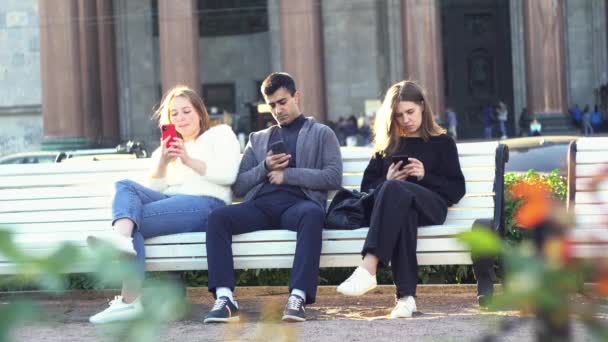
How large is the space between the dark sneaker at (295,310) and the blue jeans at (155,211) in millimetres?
1097

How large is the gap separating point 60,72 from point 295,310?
29.0 meters

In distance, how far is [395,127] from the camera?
7602 millimetres

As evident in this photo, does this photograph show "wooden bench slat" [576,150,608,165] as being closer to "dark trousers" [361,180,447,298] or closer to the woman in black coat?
the woman in black coat

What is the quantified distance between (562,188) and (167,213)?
390 cm

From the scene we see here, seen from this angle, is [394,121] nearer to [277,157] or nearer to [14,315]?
[277,157]

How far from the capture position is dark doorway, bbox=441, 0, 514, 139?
43.5 metres

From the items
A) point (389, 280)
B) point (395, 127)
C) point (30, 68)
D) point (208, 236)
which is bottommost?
point (389, 280)

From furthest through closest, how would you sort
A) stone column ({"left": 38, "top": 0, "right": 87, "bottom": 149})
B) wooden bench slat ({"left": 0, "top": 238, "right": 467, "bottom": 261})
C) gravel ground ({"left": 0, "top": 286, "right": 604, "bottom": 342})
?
stone column ({"left": 38, "top": 0, "right": 87, "bottom": 149}) → wooden bench slat ({"left": 0, "top": 238, "right": 467, "bottom": 261}) → gravel ground ({"left": 0, "top": 286, "right": 604, "bottom": 342})

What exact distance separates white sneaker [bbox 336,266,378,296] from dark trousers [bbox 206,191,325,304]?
0.73 feet

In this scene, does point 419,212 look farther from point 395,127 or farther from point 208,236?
point 208,236

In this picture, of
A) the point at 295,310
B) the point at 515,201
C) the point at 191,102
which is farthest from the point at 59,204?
the point at 515,201

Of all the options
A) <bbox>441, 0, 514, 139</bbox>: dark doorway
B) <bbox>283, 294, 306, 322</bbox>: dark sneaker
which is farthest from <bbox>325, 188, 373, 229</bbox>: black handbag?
<bbox>441, 0, 514, 139</bbox>: dark doorway

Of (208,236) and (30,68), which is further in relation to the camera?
(30,68)

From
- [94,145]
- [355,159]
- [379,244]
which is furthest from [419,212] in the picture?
[94,145]
